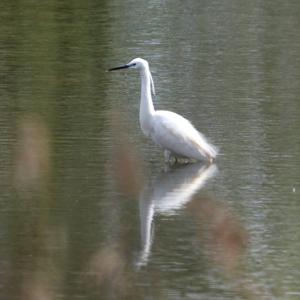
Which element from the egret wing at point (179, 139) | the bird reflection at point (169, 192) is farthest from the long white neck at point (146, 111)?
the bird reflection at point (169, 192)

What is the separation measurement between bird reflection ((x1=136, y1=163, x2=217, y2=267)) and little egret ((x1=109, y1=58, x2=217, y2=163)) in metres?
0.15

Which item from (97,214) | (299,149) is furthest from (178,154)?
(97,214)

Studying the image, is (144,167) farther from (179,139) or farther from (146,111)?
(146,111)

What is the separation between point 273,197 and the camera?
10.9m

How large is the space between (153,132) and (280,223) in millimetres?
2887

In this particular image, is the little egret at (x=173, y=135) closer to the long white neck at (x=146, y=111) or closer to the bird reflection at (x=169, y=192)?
the long white neck at (x=146, y=111)

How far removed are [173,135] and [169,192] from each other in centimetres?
128

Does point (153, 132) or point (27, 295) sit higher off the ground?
point (27, 295)

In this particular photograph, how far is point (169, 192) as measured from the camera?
1125 centimetres

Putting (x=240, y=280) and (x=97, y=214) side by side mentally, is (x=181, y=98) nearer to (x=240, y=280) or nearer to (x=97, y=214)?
(x=97, y=214)

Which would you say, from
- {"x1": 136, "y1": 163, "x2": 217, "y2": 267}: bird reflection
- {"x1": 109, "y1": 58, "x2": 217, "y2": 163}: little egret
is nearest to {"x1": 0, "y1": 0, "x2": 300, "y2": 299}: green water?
{"x1": 136, "y1": 163, "x2": 217, "y2": 267}: bird reflection

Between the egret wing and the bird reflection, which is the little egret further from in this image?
the bird reflection

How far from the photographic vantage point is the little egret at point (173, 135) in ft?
40.7

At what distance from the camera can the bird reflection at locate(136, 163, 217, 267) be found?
33.0ft
